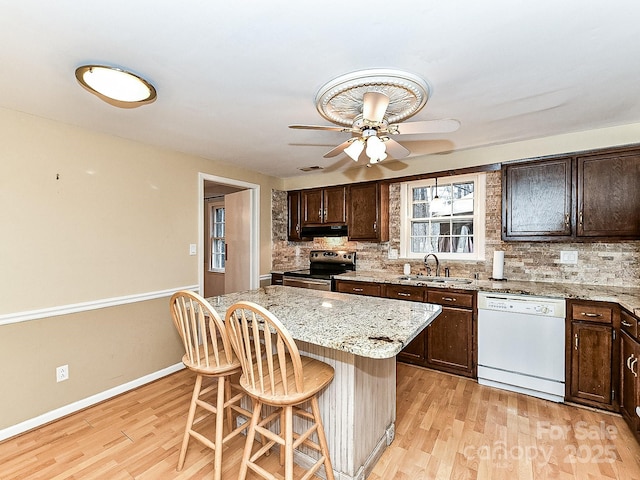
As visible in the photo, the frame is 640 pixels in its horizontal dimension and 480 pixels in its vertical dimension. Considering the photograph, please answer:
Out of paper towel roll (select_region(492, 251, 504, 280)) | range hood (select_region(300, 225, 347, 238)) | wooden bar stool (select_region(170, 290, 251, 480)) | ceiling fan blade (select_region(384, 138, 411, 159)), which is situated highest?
ceiling fan blade (select_region(384, 138, 411, 159))

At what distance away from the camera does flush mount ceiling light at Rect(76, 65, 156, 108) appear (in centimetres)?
167

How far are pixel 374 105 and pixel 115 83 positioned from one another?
1.47m

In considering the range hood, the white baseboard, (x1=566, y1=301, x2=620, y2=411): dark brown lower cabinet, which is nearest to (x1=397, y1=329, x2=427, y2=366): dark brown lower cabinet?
(x1=566, y1=301, x2=620, y2=411): dark brown lower cabinet

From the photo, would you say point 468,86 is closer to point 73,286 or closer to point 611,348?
point 611,348

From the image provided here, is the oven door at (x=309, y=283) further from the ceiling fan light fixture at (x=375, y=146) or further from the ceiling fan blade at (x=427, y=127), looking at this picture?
the ceiling fan blade at (x=427, y=127)

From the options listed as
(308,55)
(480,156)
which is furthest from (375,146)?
(480,156)

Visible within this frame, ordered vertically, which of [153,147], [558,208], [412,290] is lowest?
[412,290]

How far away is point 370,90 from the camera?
1.83 m

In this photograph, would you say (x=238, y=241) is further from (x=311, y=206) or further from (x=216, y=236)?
(x=216, y=236)

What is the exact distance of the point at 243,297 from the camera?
7.67 feet

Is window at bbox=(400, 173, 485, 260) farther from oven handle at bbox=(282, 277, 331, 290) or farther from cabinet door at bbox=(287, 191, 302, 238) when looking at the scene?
cabinet door at bbox=(287, 191, 302, 238)

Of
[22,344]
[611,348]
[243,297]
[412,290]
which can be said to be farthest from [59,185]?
[611,348]

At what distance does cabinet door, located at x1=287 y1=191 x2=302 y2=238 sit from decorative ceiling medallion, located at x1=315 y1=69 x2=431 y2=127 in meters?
2.64

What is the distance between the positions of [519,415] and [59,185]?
159 inches
